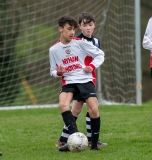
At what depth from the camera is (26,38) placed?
14.5 meters

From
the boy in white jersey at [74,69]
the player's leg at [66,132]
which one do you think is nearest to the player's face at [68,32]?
the boy in white jersey at [74,69]

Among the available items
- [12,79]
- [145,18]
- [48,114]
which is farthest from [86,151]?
[145,18]

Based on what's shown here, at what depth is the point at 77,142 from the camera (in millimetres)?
6766

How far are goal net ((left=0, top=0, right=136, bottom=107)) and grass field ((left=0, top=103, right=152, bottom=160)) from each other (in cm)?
203

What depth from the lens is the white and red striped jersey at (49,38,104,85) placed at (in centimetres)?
717

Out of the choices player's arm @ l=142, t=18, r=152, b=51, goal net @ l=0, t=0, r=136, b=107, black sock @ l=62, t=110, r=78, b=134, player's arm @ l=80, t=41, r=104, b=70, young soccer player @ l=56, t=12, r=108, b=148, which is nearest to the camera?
black sock @ l=62, t=110, r=78, b=134

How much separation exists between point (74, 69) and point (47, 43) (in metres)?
8.10

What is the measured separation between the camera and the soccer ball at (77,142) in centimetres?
677

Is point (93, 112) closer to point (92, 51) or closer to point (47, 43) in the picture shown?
point (92, 51)

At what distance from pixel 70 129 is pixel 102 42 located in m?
8.17

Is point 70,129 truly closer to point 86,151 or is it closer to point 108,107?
point 86,151

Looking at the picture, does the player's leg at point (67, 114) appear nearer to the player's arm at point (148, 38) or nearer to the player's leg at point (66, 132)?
the player's leg at point (66, 132)

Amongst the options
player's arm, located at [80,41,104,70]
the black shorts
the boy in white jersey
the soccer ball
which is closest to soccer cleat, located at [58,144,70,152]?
the boy in white jersey

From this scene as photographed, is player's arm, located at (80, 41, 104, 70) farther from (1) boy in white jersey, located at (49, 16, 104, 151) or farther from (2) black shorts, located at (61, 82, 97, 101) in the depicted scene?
(2) black shorts, located at (61, 82, 97, 101)
